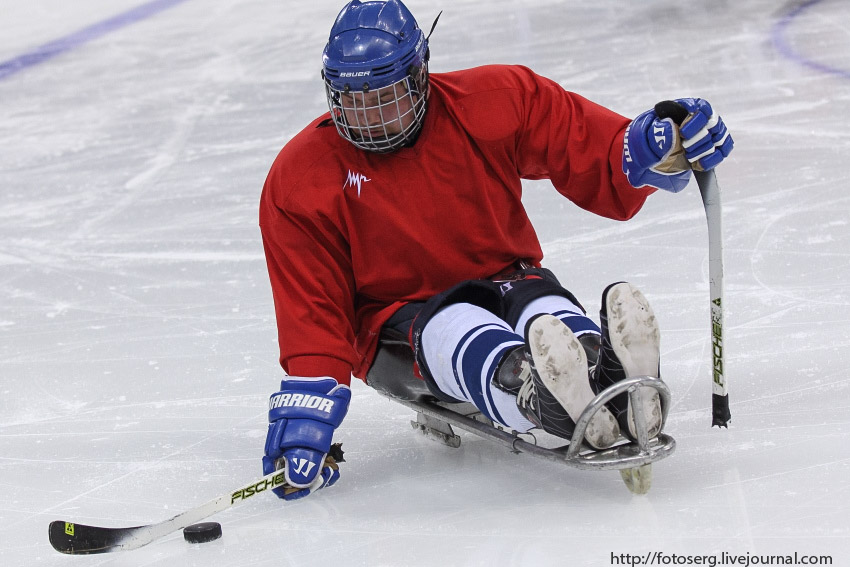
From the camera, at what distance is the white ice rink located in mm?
2295

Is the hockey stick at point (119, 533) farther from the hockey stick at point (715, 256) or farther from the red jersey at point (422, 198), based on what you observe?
the hockey stick at point (715, 256)

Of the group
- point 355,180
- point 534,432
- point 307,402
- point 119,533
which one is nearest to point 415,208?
point 355,180

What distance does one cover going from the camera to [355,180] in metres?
2.62

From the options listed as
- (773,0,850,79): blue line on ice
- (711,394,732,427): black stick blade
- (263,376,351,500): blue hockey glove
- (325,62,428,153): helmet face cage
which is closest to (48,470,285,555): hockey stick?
(263,376,351,500): blue hockey glove

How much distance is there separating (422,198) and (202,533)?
0.85 meters

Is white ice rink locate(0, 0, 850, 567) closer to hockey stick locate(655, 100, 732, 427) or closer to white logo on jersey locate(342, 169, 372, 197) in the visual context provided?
hockey stick locate(655, 100, 732, 427)

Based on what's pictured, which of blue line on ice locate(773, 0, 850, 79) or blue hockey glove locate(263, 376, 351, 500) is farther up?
blue hockey glove locate(263, 376, 351, 500)

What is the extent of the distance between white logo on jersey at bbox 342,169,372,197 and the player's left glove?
0.57 metres

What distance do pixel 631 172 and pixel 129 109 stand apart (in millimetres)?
4275

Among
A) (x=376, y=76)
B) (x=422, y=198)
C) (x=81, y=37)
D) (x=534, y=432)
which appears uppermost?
(x=376, y=76)

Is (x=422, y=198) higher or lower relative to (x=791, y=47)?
higher

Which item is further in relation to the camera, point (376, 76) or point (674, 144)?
point (376, 76)

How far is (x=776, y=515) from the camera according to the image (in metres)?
2.14

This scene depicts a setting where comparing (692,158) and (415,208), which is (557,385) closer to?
(692,158)
